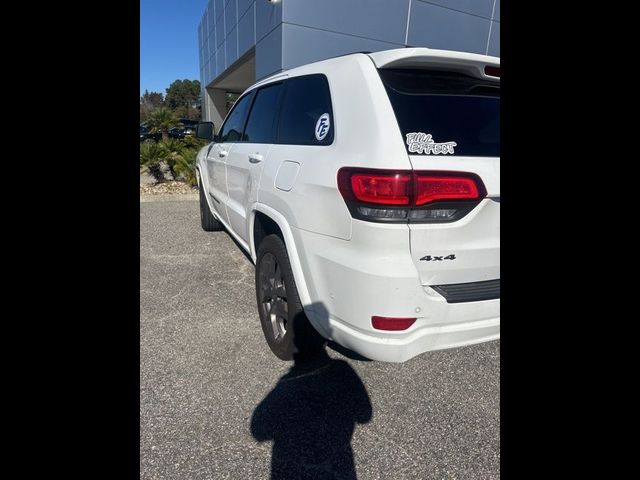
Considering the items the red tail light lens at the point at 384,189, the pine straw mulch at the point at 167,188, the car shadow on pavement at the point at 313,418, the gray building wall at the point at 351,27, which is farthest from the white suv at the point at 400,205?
the pine straw mulch at the point at 167,188

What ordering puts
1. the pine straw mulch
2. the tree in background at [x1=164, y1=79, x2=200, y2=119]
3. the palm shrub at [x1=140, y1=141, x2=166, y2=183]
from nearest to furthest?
1. the pine straw mulch
2. the palm shrub at [x1=140, y1=141, x2=166, y2=183]
3. the tree in background at [x1=164, y1=79, x2=200, y2=119]

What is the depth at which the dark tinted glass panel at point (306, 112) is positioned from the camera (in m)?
2.07

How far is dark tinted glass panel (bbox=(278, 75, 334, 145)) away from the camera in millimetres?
2070

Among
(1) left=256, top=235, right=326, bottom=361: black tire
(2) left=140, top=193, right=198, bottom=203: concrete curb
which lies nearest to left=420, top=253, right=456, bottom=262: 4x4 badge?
(1) left=256, top=235, right=326, bottom=361: black tire

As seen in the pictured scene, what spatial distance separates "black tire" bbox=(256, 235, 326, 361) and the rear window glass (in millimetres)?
1094

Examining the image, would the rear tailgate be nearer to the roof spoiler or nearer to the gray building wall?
the roof spoiler

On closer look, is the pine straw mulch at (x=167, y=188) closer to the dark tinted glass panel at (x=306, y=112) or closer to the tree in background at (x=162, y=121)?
the tree in background at (x=162, y=121)

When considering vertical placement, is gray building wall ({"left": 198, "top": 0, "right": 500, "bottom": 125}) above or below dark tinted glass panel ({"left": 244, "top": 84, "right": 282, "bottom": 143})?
above

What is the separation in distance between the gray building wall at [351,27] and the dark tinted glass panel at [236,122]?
5250 mm

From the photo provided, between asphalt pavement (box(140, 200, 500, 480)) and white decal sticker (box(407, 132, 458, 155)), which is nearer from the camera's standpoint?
white decal sticker (box(407, 132, 458, 155))

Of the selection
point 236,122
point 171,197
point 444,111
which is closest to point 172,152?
point 171,197
